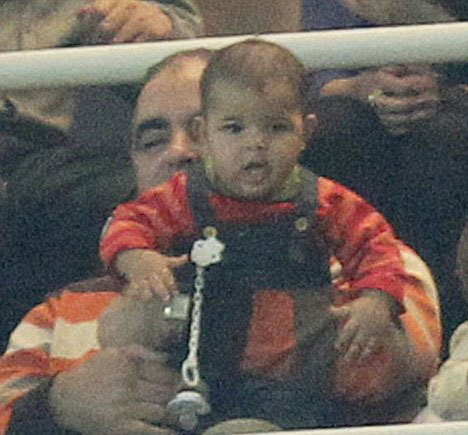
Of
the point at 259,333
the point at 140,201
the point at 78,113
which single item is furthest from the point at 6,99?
the point at 259,333

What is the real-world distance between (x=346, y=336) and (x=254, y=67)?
0.26 meters

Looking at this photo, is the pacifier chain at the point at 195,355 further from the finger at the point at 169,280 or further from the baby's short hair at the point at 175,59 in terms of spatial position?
the baby's short hair at the point at 175,59

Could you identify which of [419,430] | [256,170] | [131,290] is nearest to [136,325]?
[131,290]

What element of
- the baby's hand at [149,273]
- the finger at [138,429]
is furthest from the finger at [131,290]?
the finger at [138,429]

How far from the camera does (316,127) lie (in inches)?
91.8

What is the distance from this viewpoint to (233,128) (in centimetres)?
226

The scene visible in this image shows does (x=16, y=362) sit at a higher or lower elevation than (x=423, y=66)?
lower

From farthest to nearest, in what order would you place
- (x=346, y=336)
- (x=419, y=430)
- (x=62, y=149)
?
(x=62, y=149) < (x=346, y=336) < (x=419, y=430)

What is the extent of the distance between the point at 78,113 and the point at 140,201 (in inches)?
7.8

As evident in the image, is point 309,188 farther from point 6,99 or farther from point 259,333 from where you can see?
point 6,99

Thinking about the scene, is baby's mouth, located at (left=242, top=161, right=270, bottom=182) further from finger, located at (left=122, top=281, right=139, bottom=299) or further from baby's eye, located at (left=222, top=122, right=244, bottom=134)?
finger, located at (left=122, top=281, right=139, bottom=299)

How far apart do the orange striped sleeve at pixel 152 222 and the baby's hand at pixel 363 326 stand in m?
0.16

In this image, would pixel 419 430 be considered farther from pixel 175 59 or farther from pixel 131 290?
pixel 175 59

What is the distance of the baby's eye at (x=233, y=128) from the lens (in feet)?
7.39
